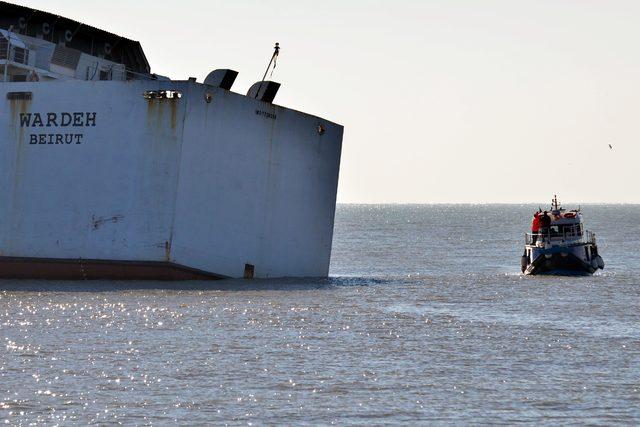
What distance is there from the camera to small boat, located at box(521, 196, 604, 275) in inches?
1887

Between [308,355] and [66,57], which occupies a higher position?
[66,57]

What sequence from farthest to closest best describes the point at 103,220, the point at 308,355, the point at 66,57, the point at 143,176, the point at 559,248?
the point at 559,248 → the point at 66,57 → the point at 103,220 → the point at 143,176 → the point at 308,355

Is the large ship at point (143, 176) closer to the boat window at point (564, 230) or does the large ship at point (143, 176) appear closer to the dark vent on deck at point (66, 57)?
the dark vent on deck at point (66, 57)

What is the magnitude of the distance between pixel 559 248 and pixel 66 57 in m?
23.0

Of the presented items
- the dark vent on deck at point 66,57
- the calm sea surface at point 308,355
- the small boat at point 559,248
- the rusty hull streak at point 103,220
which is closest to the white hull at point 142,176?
the rusty hull streak at point 103,220

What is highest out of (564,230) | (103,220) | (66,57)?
(66,57)

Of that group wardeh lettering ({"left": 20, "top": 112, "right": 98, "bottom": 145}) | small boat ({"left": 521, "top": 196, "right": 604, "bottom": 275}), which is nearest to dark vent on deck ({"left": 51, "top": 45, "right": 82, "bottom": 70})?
wardeh lettering ({"left": 20, "top": 112, "right": 98, "bottom": 145})

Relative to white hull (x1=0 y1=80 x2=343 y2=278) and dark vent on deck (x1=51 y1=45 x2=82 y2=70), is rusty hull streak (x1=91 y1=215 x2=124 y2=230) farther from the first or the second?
dark vent on deck (x1=51 y1=45 x2=82 y2=70)

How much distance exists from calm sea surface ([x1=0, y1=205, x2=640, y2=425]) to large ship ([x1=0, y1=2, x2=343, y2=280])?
1.11 m

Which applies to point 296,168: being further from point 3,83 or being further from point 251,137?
point 3,83

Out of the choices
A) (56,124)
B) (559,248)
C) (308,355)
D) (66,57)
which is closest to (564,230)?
(559,248)

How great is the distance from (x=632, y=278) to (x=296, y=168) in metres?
19.5

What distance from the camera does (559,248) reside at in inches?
1890

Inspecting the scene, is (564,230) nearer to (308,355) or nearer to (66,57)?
(66,57)
